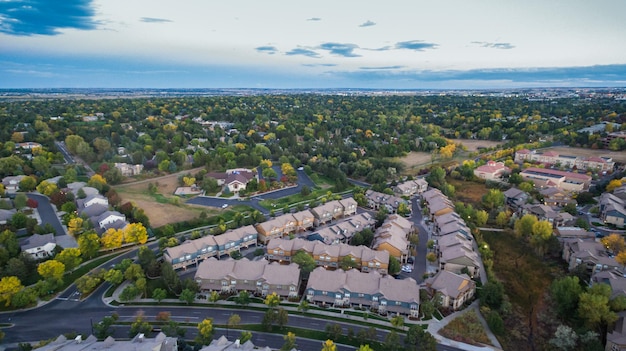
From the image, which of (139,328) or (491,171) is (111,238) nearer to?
(139,328)

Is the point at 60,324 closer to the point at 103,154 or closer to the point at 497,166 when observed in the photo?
the point at 103,154

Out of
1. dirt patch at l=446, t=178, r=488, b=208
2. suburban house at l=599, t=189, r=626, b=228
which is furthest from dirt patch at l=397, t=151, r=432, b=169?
suburban house at l=599, t=189, r=626, b=228

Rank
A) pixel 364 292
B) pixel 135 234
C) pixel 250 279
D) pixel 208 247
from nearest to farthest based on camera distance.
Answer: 1. pixel 364 292
2. pixel 250 279
3. pixel 208 247
4. pixel 135 234

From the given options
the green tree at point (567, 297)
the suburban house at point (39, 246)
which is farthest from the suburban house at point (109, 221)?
the green tree at point (567, 297)

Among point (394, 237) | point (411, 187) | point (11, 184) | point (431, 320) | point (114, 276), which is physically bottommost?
point (431, 320)

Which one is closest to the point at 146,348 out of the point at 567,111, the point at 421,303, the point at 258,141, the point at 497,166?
the point at 421,303

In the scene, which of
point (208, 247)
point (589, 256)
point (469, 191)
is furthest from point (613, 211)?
point (208, 247)

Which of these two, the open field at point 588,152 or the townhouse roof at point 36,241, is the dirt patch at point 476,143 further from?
the townhouse roof at point 36,241
